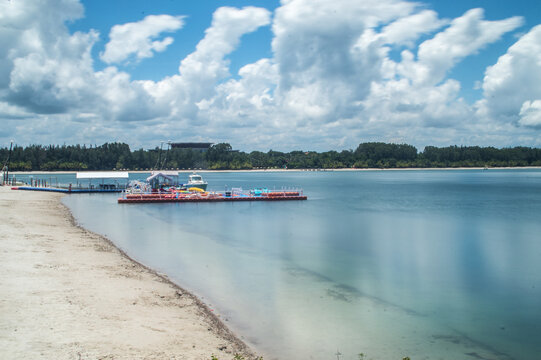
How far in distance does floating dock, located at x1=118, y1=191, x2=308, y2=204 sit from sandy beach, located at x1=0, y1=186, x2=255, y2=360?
33.4 meters

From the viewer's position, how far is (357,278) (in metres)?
18.4

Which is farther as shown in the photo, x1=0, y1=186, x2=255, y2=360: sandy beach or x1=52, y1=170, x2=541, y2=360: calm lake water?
x1=52, y1=170, x2=541, y2=360: calm lake water

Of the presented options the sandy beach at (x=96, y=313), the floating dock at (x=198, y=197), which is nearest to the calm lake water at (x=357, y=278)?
the sandy beach at (x=96, y=313)

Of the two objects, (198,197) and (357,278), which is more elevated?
(198,197)

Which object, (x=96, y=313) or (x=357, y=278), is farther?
(x=357, y=278)

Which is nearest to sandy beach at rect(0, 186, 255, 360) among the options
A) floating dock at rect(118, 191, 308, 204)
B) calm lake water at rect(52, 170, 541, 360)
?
calm lake water at rect(52, 170, 541, 360)

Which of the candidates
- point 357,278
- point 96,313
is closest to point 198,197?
point 357,278

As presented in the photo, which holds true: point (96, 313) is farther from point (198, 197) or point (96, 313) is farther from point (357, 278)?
point (198, 197)

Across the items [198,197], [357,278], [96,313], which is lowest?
[357,278]

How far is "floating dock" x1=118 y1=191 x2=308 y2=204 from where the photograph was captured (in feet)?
170

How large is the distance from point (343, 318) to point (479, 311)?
5.12 meters

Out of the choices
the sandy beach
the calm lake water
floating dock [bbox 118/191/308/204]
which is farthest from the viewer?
floating dock [bbox 118/191/308/204]

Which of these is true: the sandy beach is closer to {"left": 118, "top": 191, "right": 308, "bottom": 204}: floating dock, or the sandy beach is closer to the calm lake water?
the calm lake water

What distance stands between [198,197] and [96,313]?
43.7m
